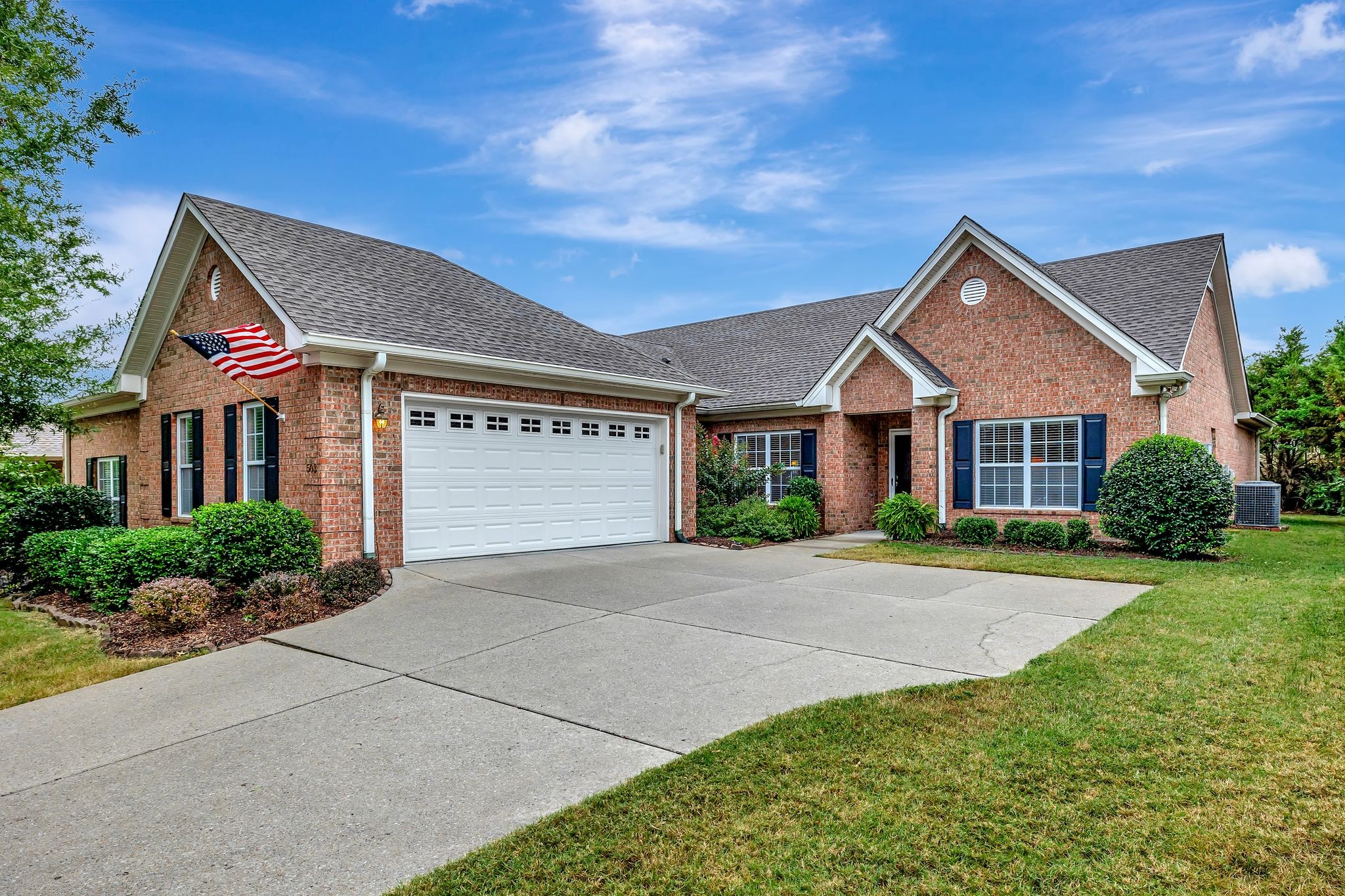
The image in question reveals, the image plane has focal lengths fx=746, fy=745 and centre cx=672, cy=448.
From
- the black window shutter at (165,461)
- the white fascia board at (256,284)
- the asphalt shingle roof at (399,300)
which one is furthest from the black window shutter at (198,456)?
the asphalt shingle roof at (399,300)

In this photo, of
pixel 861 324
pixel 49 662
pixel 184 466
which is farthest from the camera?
pixel 861 324

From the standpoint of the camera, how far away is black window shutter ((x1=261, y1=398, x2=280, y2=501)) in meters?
10.7

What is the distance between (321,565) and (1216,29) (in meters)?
15.3

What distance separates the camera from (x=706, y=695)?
5297 mm

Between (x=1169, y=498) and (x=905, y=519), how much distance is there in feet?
14.9

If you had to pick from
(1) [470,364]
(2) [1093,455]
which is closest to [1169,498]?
(2) [1093,455]

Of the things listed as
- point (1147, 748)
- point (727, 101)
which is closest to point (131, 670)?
point (1147, 748)

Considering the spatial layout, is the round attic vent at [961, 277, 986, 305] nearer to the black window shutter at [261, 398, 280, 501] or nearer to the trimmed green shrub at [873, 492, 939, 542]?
the trimmed green shrub at [873, 492, 939, 542]

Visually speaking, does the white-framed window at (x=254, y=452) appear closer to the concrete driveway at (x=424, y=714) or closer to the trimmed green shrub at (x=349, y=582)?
the trimmed green shrub at (x=349, y=582)

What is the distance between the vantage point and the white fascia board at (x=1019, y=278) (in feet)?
44.3

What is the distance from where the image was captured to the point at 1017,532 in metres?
14.2

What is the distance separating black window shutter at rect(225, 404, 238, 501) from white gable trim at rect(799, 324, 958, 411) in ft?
36.2

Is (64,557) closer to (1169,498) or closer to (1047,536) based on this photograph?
(1047,536)

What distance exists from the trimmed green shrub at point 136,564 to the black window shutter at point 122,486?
9.93 metres
